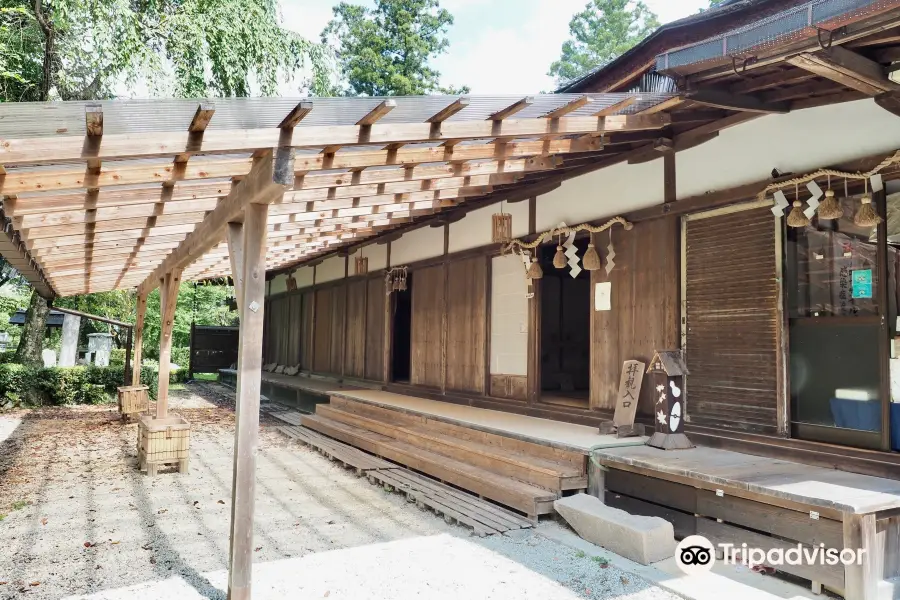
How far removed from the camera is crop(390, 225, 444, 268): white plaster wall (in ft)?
28.4

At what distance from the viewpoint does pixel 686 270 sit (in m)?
4.96

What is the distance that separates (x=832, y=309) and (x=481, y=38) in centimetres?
3259

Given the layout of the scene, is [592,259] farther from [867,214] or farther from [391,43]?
[391,43]

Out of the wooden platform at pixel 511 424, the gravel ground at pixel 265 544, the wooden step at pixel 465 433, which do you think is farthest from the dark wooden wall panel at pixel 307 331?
the gravel ground at pixel 265 544

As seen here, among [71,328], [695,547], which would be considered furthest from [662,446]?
[71,328]

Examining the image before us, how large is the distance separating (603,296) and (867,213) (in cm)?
237

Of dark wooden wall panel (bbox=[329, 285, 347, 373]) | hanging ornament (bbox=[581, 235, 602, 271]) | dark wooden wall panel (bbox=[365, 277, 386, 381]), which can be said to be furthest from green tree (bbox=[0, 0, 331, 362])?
hanging ornament (bbox=[581, 235, 602, 271])

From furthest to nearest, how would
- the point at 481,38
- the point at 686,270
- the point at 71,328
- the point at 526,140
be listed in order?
the point at 481,38 < the point at 71,328 < the point at 686,270 < the point at 526,140

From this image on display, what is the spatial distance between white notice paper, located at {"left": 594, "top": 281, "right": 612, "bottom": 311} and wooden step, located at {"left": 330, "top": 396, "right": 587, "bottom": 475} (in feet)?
5.06

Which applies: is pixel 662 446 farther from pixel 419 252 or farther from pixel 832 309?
pixel 419 252

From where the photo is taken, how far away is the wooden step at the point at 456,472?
14.6 ft

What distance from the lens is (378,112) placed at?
3.05m

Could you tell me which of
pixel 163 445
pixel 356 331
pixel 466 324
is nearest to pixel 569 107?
pixel 466 324

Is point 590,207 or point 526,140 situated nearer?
point 526,140
